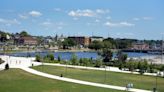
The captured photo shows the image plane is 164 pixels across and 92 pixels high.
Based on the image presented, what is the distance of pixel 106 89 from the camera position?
43000 millimetres

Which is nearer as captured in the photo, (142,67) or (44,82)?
(44,82)

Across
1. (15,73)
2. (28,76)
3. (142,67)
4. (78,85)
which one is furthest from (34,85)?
(142,67)

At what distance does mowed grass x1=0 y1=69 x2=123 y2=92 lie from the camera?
4156cm

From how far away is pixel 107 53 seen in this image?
3949 inches

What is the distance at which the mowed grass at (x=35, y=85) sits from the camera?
41.6 meters

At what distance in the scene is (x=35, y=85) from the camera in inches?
1775

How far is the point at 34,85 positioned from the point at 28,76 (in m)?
9.33

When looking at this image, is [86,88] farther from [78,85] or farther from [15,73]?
[15,73]

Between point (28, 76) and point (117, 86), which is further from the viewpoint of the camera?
point (28, 76)

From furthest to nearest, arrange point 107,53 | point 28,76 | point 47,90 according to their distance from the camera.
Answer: point 107,53 < point 28,76 < point 47,90

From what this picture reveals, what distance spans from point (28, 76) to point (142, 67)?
2413cm

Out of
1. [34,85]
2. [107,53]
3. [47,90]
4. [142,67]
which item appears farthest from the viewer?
[107,53]

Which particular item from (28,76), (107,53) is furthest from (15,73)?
(107,53)

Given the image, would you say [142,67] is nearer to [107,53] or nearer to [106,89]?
[106,89]
